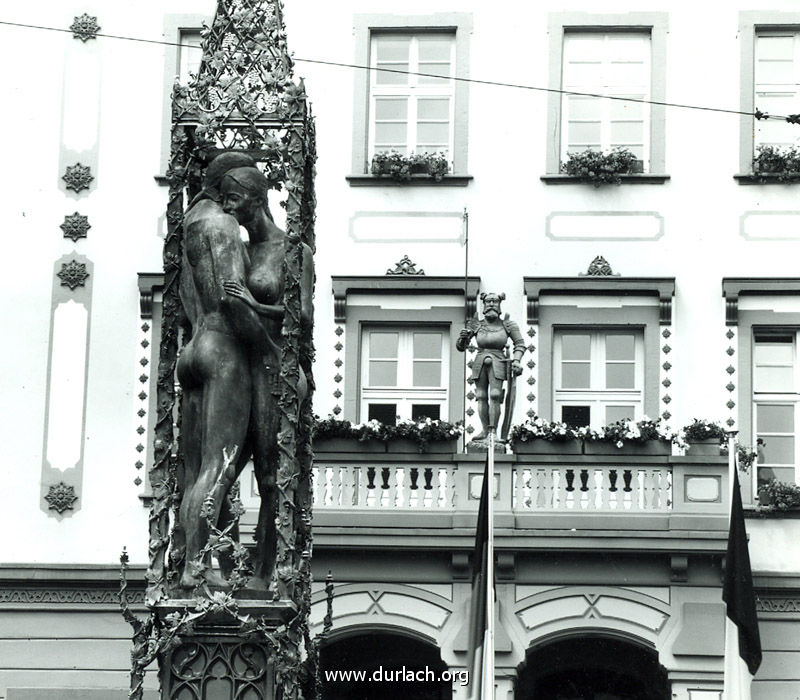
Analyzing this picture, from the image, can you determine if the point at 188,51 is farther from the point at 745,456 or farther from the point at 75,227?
the point at 745,456

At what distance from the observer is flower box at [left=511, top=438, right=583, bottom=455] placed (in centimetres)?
2261

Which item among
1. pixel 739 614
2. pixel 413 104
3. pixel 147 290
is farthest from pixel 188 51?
pixel 739 614

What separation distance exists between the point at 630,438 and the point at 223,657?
43.1ft

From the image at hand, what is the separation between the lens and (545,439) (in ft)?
74.3

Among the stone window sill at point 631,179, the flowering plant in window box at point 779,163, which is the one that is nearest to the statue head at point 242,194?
the stone window sill at point 631,179

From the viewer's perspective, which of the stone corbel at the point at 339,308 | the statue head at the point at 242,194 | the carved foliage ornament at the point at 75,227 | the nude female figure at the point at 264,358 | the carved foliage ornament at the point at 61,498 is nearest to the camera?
the nude female figure at the point at 264,358

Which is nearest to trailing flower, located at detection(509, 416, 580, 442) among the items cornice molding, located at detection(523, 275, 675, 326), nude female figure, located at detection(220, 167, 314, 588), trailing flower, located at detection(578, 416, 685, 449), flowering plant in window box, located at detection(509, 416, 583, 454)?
flowering plant in window box, located at detection(509, 416, 583, 454)

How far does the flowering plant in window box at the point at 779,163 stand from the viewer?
2419 centimetres

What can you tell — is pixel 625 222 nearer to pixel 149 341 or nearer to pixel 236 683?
pixel 149 341

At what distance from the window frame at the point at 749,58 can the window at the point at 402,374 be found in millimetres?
4088

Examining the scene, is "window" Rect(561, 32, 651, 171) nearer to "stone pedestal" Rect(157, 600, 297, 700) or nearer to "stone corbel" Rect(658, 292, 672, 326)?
"stone corbel" Rect(658, 292, 672, 326)

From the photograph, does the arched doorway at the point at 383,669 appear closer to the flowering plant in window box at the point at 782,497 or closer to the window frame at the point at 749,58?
the flowering plant in window box at the point at 782,497

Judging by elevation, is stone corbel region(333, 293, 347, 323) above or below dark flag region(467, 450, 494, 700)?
above

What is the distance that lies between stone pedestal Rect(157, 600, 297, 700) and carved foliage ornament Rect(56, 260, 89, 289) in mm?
15186
